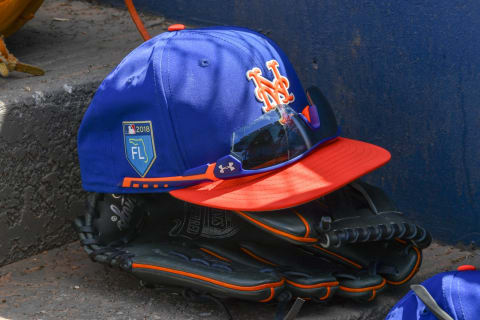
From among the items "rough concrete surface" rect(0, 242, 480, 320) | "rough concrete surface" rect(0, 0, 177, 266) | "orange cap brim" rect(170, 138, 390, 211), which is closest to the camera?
"orange cap brim" rect(170, 138, 390, 211)

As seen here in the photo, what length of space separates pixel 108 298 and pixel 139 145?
15.2 inches

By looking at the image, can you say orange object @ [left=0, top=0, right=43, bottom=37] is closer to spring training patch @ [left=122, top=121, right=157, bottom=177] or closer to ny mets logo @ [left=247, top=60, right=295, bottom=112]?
spring training patch @ [left=122, top=121, right=157, bottom=177]

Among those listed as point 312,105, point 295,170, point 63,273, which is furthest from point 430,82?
point 63,273

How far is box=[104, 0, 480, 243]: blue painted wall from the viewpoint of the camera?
1998mm

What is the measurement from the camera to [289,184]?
5.46 ft

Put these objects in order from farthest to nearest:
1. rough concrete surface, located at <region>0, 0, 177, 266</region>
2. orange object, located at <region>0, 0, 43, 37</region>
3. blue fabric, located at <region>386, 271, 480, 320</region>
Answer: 1. orange object, located at <region>0, 0, 43, 37</region>
2. rough concrete surface, located at <region>0, 0, 177, 266</region>
3. blue fabric, located at <region>386, 271, 480, 320</region>

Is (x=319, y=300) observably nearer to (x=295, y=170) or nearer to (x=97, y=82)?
(x=295, y=170)

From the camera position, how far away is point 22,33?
8.79 ft

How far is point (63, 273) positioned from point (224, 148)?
1.99 feet

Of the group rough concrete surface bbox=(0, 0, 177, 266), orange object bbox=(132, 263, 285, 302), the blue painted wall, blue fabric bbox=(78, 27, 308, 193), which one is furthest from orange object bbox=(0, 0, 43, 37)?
orange object bbox=(132, 263, 285, 302)

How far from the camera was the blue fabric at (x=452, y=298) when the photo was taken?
54.4 inches

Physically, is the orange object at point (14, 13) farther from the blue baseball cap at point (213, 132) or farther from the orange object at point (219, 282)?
the orange object at point (219, 282)

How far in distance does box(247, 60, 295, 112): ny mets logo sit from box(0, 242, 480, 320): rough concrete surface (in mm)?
482

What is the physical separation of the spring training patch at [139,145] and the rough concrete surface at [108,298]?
12.1 inches
